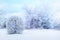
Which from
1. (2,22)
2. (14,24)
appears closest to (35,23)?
(14,24)

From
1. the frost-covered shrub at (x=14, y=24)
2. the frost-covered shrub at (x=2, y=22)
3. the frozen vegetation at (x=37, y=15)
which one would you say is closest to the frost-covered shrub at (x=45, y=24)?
the frozen vegetation at (x=37, y=15)

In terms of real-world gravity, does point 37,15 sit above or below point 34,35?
above

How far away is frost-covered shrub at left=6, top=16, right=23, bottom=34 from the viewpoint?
2541 mm

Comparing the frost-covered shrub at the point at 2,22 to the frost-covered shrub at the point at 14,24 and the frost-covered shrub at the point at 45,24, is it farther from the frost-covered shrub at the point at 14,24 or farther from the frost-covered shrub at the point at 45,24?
the frost-covered shrub at the point at 45,24

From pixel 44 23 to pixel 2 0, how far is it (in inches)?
26.3

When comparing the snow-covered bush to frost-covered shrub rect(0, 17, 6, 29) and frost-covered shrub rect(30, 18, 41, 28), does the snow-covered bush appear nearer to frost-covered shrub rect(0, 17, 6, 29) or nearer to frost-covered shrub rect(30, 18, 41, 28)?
frost-covered shrub rect(0, 17, 6, 29)

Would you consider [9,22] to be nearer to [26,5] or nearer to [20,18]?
[20,18]

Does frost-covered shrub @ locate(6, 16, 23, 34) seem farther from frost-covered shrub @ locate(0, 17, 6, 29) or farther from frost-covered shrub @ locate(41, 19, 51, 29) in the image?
frost-covered shrub @ locate(41, 19, 51, 29)

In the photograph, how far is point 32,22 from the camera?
2604 millimetres

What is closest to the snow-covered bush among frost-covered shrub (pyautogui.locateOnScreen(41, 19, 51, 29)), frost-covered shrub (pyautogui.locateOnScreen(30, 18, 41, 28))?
frost-covered shrub (pyautogui.locateOnScreen(30, 18, 41, 28))

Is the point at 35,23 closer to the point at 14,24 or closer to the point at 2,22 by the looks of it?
the point at 14,24

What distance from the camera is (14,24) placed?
2551mm

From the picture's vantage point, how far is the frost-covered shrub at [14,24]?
8.34 feet

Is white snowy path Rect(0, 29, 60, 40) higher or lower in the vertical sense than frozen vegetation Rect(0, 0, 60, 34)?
lower
